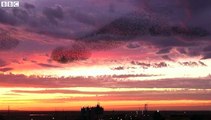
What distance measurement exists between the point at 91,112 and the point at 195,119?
47.8 meters

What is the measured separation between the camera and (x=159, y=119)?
537 ft

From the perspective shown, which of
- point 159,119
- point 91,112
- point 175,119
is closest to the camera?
point 175,119

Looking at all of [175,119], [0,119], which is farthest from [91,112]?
[175,119]

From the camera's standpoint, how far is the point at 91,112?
199 metres

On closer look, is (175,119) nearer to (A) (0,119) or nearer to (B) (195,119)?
(B) (195,119)

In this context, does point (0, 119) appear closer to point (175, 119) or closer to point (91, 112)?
point (91, 112)

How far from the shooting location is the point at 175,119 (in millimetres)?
152500

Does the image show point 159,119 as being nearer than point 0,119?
Yes

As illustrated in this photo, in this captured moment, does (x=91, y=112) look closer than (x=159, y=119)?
No

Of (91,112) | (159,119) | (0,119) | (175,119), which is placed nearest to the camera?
(175,119)

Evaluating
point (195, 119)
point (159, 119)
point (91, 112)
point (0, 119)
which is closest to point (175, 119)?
point (159, 119)

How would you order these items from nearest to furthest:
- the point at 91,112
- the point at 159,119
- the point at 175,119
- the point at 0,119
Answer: the point at 175,119 → the point at 159,119 → the point at 0,119 → the point at 91,112

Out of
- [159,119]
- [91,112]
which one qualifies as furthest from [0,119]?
[159,119]

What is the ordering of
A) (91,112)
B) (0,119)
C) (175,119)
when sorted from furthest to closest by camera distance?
(91,112), (0,119), (175,119)
